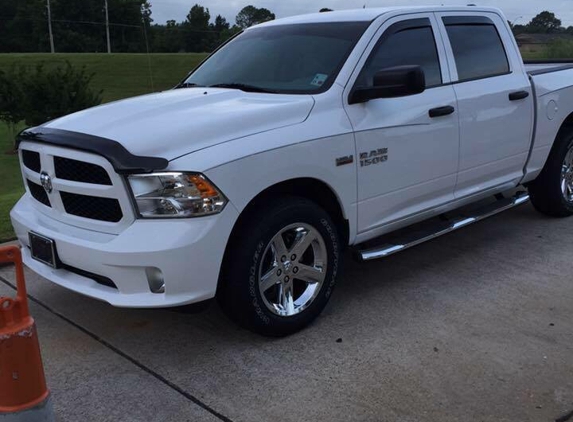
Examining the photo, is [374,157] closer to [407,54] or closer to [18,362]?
[407,54]

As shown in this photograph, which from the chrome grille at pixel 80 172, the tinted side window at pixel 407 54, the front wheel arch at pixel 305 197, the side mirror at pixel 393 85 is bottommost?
the front wheel arch at pixel 305 197

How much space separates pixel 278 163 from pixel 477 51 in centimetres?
250

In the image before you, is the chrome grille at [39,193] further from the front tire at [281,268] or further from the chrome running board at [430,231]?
the chrome running board at [430,231]

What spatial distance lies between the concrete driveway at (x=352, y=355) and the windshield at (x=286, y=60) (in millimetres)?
1551

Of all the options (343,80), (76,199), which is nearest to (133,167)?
(76,199)

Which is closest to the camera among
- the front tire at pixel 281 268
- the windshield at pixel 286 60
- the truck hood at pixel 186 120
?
the truck hood at pixel 186 120

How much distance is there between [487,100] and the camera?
16.5 feet

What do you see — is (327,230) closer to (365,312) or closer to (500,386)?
(365,312)

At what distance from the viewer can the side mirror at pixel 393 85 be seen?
3947 millimetres

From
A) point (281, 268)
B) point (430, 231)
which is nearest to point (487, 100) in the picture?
point (430, 231)

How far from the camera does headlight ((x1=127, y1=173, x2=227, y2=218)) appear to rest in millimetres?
3316

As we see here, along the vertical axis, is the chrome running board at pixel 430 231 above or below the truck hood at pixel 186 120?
below

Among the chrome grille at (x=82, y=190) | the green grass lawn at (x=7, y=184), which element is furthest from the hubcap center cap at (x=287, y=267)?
the green grass lawn at (x=7, y=184)

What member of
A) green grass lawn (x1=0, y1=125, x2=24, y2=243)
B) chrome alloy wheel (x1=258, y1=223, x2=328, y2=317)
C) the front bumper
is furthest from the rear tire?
green grass lawn (x1=0, y1=125, x2=24, y2=243)
